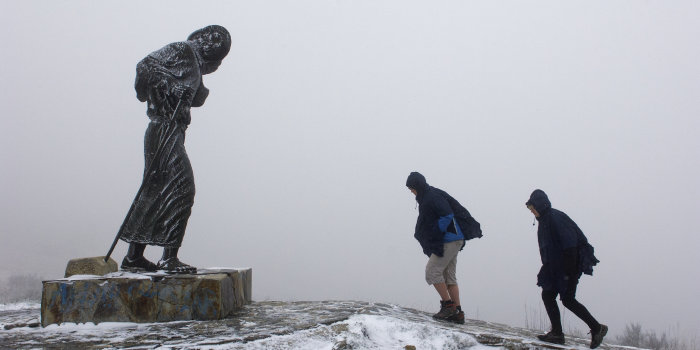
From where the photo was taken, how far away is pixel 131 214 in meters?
4.30

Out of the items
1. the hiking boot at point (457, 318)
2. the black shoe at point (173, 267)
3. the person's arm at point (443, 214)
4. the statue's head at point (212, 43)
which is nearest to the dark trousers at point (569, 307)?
the hiking boot at point (457, 318)

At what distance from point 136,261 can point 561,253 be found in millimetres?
3967

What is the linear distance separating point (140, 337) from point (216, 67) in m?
3.06

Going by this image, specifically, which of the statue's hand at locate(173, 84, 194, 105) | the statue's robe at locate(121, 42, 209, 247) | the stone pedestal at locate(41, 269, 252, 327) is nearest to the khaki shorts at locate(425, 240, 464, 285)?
the stone pedestal at locate(41, 269, 252, 327)

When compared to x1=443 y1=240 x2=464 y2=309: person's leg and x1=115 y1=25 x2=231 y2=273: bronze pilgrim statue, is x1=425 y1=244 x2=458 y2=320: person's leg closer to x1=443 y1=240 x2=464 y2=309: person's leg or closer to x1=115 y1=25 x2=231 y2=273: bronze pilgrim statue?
x1=443 y1=240 x2=464 y2=309: person's leg

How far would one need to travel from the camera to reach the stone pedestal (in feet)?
11.6

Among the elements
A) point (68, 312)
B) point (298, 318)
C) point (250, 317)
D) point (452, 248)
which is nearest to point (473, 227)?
point (452, 248)

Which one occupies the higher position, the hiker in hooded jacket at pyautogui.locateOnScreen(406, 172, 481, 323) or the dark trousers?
the hiker in hooded jacket at pyautogui.locateOnScreen(406, 172, 481, 323)

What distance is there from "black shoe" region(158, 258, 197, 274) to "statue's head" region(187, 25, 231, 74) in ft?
6.92

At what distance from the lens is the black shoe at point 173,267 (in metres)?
4.18

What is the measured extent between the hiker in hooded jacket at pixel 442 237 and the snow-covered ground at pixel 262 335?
1.00 metres

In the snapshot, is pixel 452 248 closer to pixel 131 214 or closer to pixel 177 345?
pixel 177 345

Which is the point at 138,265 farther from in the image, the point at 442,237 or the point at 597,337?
the point at 597,337

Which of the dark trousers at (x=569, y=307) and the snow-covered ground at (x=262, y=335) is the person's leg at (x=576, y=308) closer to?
the dark trousers at (x=569, y=307)
